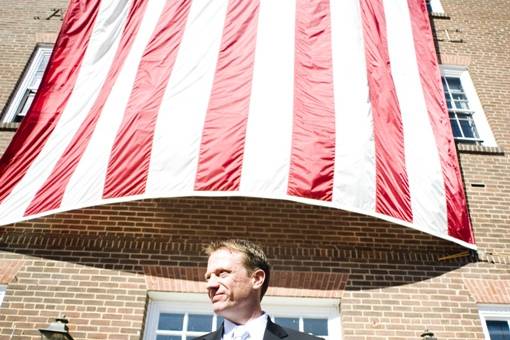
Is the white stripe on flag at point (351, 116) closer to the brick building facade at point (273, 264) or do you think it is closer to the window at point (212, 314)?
the brick building facade at point (273, 264)

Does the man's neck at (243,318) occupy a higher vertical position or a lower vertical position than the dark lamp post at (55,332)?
lower

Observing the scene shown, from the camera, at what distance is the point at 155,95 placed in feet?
15.5

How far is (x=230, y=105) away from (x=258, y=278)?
8.44 feet

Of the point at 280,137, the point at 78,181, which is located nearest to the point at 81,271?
the point at 78,181

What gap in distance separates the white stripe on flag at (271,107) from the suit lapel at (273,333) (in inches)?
72.7

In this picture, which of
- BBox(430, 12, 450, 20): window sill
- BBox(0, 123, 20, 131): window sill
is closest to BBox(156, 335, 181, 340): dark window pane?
BBox(0, 123, 20, 131): window sill

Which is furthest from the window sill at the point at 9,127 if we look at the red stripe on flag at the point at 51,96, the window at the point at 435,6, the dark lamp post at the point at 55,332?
the window at the point at 435,6

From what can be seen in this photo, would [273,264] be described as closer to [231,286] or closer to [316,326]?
[316,326]

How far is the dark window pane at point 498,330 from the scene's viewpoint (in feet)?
15.3

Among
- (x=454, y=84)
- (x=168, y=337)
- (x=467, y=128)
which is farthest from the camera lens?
(x=454, y=84)

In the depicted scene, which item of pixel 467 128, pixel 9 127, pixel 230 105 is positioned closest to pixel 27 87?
pixel 9 127

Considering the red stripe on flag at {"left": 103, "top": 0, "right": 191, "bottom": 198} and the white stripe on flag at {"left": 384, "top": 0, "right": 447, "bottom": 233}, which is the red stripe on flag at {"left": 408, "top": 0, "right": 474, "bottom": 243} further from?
the red stripe on flag at {"left": 103, "top": 0, "right": 191, "bottom": 198}

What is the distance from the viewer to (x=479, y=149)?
600 cm

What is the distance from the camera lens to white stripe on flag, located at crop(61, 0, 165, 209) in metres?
4.25
